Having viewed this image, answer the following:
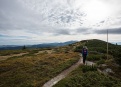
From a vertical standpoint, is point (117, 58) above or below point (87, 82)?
above

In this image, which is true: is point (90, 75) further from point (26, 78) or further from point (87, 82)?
point (26, 78)

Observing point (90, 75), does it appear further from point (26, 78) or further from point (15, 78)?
point (15, 78)

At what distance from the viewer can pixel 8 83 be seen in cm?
1384

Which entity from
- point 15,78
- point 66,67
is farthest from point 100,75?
point 15,78

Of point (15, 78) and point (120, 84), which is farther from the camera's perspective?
point (15, 78)

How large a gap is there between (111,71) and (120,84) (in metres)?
3.78

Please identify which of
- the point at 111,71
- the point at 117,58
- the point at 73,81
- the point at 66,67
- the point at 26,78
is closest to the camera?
the point at 73,81

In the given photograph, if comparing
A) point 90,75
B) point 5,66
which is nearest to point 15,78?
point 5,66

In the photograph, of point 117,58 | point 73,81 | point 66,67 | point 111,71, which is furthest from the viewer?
point 117,58

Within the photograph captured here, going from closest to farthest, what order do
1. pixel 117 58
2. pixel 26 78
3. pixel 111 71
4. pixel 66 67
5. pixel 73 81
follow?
pixel 73 81
pixel 26 78
pixel 111 71
pixel 66 67
pixel 117 58

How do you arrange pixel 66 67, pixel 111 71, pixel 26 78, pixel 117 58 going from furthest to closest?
pixel 117 58
pixel 66 67
pixel 111 71
pixel 26 78

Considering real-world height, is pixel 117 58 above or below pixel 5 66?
above

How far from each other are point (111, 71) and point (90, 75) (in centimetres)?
397

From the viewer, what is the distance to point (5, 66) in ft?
66.1
